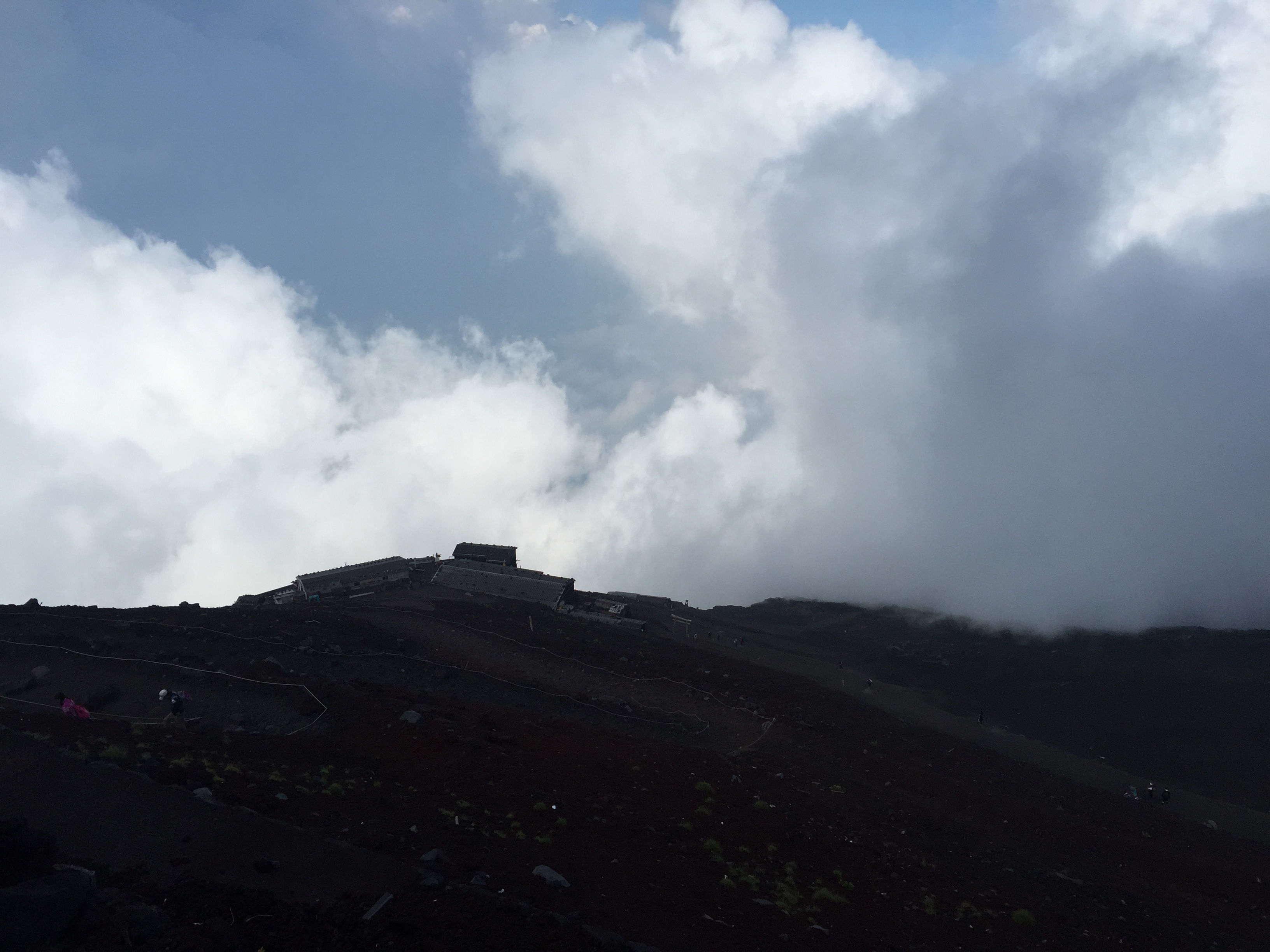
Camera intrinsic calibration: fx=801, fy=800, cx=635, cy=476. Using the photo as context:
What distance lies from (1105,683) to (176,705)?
167ft

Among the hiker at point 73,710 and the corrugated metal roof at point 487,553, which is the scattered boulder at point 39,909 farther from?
the corrugated metal roof at point 487,553

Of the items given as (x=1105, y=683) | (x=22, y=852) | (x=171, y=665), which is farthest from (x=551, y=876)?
(x=1105, y=683)

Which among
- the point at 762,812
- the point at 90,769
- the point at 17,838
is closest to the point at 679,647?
the point at 762,812

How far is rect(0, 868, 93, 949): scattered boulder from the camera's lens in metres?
13.0

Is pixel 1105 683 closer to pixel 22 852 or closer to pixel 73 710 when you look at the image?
pixel 73 710

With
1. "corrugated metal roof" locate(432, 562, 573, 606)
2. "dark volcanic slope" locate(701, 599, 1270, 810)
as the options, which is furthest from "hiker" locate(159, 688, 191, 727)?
"dark volcanic slope" locate(701, 599, 1270, 810)

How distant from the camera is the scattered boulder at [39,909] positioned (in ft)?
42.7

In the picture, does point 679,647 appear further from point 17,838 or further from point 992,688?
point 17,838

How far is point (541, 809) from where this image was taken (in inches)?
901

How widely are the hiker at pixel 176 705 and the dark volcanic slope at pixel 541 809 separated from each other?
0.62 metres

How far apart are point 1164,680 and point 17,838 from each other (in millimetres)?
57577

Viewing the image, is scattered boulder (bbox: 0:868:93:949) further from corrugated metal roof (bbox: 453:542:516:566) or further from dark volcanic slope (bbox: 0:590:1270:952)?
corrugated metal roof (bbox: 453:542:516:566)

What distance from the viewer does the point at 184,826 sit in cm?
1800

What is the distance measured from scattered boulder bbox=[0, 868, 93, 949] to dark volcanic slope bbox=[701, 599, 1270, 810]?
44.2 metres
